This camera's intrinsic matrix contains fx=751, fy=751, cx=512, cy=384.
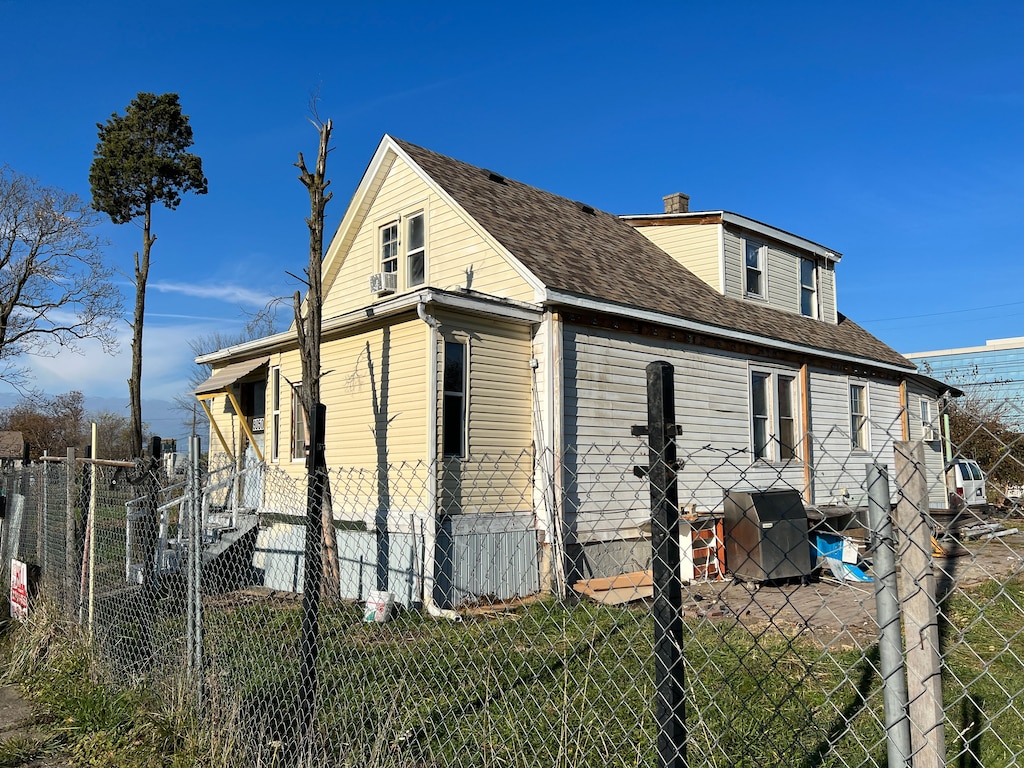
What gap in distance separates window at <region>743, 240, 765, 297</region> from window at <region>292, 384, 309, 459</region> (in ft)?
32.9

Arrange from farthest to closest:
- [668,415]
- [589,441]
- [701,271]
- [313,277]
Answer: [701,271]
[589,441]
[313,277]
[668,415]

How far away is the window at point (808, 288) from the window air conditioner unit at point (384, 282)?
10046 mm

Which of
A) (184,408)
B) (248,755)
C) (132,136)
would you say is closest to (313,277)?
(248,755)

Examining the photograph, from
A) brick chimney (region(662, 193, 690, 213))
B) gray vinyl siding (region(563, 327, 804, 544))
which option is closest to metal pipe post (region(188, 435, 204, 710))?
gray vinyl siding (region(563, 327, 804, 544))

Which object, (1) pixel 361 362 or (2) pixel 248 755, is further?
(1) pixel 361 362

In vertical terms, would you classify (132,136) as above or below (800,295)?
above

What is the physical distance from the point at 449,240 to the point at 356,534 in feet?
17.2

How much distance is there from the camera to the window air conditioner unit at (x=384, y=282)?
1402 cm

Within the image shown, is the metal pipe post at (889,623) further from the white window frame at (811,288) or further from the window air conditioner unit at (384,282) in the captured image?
the white window frame at (811,288)

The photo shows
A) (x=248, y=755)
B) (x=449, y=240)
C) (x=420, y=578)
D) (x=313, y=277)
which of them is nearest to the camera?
(x=248, y=755)

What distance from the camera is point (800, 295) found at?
1809 centimetres

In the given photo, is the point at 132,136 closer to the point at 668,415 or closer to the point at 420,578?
the point at 420,578

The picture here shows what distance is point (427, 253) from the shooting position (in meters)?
13.6

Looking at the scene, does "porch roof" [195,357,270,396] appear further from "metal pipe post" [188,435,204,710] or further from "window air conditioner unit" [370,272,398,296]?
"metal pipe post" [188,435,204,710]
